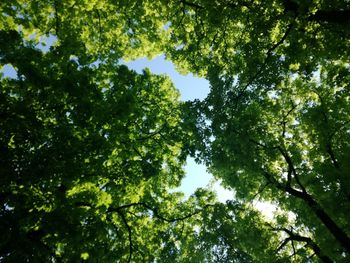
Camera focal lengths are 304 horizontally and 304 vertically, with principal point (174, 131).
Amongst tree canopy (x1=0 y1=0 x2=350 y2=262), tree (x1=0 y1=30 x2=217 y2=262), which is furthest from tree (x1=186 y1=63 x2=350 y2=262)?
tree (x1=0 y1=30 x2=217 y2=262)

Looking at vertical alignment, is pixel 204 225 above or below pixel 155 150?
below

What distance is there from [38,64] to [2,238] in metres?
4.90

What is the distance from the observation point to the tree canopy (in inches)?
317

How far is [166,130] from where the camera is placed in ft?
46.8

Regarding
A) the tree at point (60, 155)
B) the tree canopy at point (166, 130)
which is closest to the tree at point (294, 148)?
the tree canopy at point (166, 130)

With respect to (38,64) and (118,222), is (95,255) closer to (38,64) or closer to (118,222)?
(118,222)

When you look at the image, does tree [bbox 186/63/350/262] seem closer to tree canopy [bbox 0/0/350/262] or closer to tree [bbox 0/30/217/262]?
tree canopy [bbox 0/0/350/262]

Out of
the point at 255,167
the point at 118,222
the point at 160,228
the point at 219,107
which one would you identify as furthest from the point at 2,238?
the point at 255,167

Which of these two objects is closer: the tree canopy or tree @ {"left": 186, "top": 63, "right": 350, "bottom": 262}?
the tree canopy

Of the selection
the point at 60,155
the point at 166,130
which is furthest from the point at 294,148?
the point at 60,155

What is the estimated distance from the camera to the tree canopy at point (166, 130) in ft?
26.4

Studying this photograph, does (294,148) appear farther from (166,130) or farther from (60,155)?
(60,155)

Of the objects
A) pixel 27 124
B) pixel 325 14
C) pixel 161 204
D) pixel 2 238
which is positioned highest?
pixel 161 204

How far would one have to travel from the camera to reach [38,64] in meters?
8.98
